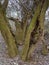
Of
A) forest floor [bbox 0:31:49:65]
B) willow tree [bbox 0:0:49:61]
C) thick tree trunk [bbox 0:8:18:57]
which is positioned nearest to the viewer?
willow tree [bbox 0:0:49:61]

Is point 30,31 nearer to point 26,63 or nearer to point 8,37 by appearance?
point 8,37

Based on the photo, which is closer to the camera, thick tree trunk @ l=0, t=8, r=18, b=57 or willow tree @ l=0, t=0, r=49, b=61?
willow tree @ l=0, t=0, r=49, b=61

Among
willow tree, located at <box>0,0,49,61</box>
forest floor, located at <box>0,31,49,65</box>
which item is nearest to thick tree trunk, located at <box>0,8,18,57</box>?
willow tree, located at <box>0,0,49,61</box>

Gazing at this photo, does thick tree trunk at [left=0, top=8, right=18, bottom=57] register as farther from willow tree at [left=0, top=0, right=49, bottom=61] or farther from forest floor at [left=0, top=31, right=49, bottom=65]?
forest floor at [left=0, top=31, right=49, bottom=65]

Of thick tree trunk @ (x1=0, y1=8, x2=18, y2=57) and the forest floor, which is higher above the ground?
thick tree trunk @ (x1=0, y1=8, x2=18, y2=57)

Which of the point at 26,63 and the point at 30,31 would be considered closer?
the point at 30,31

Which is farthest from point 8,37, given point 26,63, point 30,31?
point 26,63

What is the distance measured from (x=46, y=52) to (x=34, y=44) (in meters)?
0.93

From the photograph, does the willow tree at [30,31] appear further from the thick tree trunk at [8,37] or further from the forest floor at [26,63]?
the forest floor at [26,63]

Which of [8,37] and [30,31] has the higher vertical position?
[30,31]

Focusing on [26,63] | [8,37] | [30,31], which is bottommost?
[26,63]

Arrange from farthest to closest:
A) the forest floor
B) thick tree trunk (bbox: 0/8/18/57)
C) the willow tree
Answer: the forest floor < thick tree trunk (bbox: 0/8/18/57) < the willow tree

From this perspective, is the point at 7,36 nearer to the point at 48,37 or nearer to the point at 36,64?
the point at 36,64

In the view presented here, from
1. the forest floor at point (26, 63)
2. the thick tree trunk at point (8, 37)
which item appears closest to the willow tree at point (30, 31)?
the thick tree trunk at point (8, 37)
